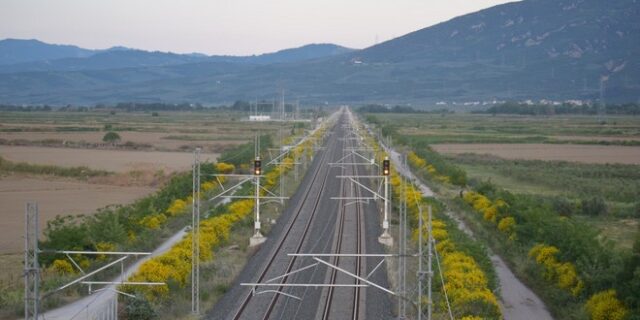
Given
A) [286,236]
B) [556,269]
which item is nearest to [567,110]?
[286,236]

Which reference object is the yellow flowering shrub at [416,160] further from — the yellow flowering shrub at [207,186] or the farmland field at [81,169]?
the yellow flowering shrub at [207,186]

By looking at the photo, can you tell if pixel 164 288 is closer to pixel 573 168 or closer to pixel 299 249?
pixel 299 249

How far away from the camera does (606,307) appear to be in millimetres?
18141

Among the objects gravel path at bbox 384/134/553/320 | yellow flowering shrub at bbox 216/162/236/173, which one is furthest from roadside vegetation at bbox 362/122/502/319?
yellow flowering shrub at bbox 216/162/236/173

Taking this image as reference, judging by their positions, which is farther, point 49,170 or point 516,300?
point 49,170

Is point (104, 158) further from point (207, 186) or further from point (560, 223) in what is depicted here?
point (560, 223)

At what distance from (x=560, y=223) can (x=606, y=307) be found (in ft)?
25.6

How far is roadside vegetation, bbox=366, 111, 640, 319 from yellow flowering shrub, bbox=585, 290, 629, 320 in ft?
0.07

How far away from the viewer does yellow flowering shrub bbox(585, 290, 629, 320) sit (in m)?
17.9

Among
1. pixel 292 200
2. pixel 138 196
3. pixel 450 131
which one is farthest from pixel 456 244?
pixel 450 131

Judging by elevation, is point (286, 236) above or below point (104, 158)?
below

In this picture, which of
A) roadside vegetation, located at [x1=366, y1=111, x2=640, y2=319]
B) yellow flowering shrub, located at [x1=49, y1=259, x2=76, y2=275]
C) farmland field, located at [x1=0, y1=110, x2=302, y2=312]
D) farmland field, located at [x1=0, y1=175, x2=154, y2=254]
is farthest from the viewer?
farmland field, located at [x1=0, y1=110, x2=302, y2=312]

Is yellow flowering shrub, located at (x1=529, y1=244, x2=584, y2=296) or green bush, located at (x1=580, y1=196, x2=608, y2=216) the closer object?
yellow flowering shrub, located at (x1=529, y1=244, x2=584, y2=296)

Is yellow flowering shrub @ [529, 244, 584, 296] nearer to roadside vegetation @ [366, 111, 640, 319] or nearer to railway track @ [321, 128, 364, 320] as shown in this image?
roadside vegetation @ [366, 111, 640, 319]
